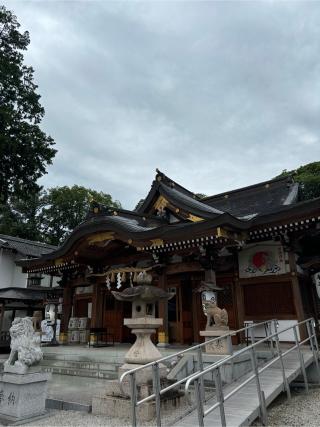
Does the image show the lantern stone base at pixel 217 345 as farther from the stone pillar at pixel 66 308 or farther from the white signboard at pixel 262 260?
the stone pillar at pixel 66 308

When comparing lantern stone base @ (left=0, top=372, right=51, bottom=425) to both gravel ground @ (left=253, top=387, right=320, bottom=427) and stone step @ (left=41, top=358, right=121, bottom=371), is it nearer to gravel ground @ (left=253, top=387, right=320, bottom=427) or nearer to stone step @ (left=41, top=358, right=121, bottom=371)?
stone step @ (left=41, top=358, right=121, bottom=371)

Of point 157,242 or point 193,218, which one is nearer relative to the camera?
point 157,242

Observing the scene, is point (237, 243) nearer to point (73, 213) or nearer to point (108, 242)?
point (108, 242)

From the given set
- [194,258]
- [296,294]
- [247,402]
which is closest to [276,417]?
[247,402]

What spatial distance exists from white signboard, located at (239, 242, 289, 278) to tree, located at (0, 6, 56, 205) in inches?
401

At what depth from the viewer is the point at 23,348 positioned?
18.7 feet

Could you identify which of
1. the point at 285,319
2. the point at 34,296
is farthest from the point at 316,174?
the point at 34,296

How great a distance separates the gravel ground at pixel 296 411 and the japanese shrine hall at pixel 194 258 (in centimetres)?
294

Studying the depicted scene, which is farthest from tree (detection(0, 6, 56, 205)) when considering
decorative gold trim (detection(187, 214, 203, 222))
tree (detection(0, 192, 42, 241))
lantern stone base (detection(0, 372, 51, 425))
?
tree (detection(0, 192, 42, 241))

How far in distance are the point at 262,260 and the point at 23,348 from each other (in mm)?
7404

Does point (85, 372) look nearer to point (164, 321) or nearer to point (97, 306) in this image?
point (164, 321)

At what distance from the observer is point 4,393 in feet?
18.3

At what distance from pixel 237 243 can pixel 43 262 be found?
323 inches

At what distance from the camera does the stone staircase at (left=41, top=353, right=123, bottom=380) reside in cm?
855
